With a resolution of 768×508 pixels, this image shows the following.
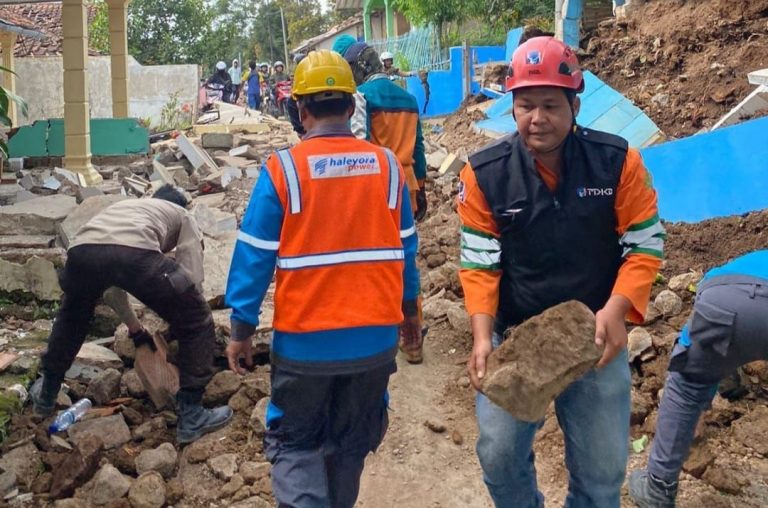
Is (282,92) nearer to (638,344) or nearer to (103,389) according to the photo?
(103,389)

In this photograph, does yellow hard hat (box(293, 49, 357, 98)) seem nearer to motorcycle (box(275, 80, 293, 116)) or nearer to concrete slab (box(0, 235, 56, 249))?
concrete slab (box(0, 235, 56, 249))

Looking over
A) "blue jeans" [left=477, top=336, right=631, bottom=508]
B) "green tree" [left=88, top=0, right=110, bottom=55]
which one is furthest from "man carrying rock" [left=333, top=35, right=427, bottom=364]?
"green tree" [left=88, top=0, right=110, bottom=55]

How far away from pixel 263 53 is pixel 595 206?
6256 centimetres

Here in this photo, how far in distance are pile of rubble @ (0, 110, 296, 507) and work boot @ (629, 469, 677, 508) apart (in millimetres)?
1665

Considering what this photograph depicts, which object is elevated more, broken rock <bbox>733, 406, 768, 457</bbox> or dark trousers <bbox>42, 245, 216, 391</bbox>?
dark trousers <bbox>42, 245, 216, 391</bbox>

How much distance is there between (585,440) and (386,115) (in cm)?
284

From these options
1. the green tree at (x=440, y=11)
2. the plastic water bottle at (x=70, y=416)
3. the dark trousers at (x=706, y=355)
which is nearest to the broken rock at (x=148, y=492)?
the plastic water bottle at (x=70, y=416)

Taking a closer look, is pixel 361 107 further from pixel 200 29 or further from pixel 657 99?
pixel 200 29

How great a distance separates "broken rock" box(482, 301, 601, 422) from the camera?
2408mm

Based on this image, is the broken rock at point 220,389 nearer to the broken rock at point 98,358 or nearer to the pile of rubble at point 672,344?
the broken rock at point 98,358

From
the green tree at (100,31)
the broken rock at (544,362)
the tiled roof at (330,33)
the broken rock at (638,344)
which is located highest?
the tiled roof at (330,33)

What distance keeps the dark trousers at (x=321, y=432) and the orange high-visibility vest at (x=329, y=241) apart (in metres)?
0.22

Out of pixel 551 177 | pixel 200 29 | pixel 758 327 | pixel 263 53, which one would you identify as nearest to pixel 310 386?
pixel 551 177

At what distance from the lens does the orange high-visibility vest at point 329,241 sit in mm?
2709
